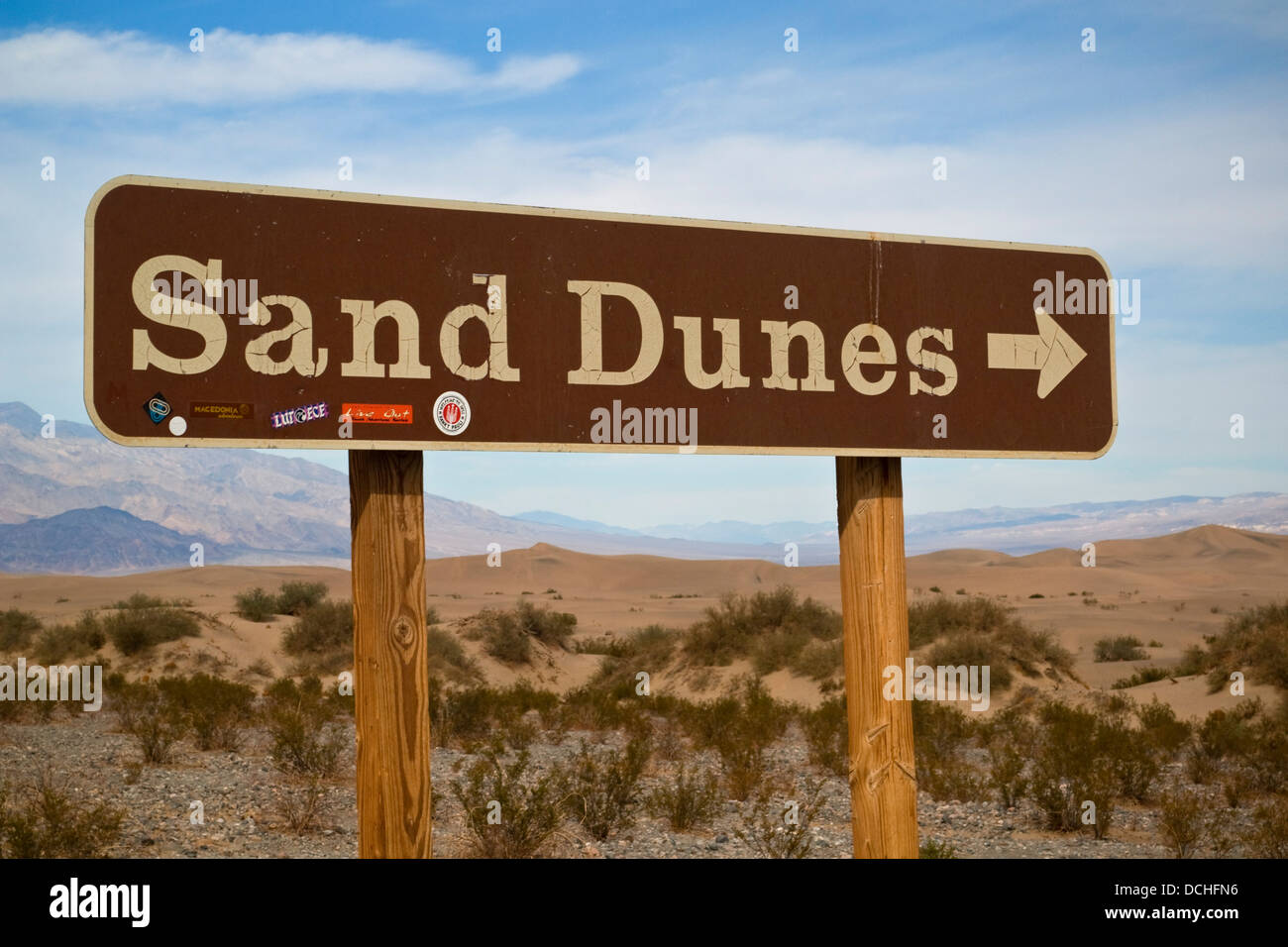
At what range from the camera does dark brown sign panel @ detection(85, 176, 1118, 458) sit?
2990 mm

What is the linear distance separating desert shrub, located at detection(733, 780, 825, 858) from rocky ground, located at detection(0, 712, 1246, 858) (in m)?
0.11

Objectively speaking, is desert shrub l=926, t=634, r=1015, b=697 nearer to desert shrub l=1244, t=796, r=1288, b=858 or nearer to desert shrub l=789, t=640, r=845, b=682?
desert shrub l=789, t=640, r=845, b=682

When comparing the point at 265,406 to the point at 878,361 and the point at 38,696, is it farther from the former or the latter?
the point at 38,696

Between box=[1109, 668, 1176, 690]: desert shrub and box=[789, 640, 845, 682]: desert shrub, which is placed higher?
box=[789, 640, 845, 682]: desert shrub

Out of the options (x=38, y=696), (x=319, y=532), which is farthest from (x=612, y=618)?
(x=319, y=532)

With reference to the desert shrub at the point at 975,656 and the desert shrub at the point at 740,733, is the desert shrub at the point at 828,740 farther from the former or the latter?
the desert shrub at the point at 975,656

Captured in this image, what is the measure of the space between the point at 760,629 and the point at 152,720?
13.0 meters

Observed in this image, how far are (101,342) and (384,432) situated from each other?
31.5 inches

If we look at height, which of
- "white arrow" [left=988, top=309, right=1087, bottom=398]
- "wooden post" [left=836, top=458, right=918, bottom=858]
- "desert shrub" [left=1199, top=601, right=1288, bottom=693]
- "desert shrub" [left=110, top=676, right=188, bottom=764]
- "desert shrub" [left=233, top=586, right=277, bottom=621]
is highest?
"white arrow" [left=988, top=309, right=1087, bottom=398]

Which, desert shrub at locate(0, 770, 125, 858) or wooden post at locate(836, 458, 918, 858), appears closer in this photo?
wooden post at locate(836, 458, 918, 858)

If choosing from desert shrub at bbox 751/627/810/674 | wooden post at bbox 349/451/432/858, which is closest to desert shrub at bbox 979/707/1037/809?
desert shrub at bbox 751/627/810/674

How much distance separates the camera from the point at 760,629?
2181cm

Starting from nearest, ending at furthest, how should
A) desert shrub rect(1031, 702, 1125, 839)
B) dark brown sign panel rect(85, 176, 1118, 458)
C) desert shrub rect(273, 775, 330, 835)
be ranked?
dark brown sign panel rect(85, 176, 1118, 458) → desert shrub rect(273, 775, 330, 835) → desert shrub rect(1031, 702, 1125, 839)

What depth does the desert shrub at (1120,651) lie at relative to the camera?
79.5 ft
